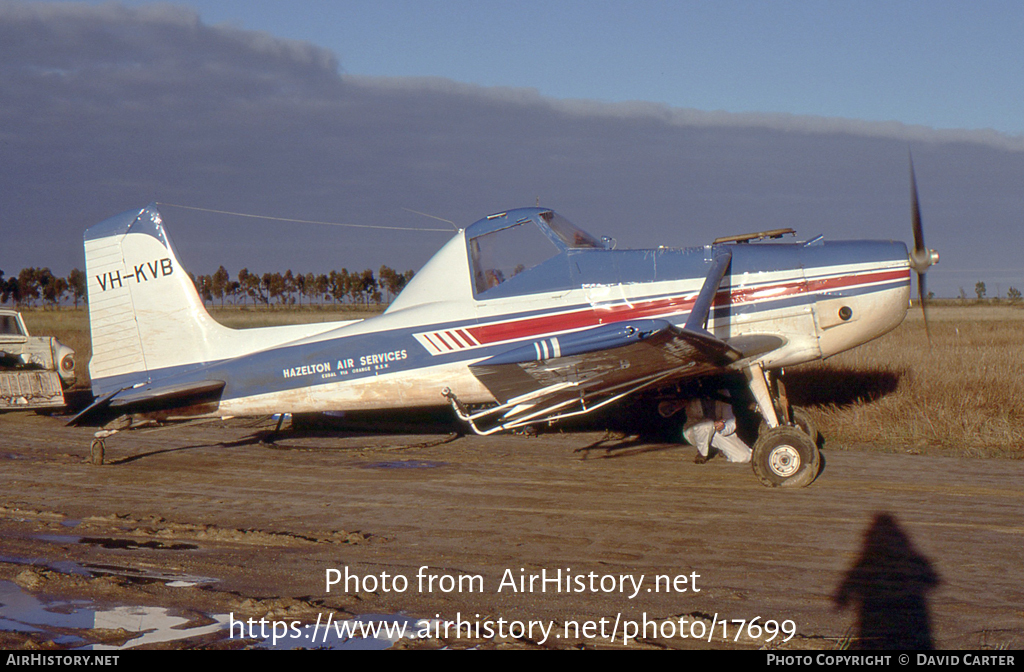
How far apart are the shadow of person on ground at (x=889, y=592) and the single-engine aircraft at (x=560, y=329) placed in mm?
2053

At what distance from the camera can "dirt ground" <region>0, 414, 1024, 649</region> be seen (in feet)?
13.1

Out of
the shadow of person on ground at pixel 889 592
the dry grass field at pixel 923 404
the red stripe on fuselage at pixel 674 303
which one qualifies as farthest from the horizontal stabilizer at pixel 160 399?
the dry grass field at pixel 923 404

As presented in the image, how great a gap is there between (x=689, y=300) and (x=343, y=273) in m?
92.3

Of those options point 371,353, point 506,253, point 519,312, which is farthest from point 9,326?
point 519,312

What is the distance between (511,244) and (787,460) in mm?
3595

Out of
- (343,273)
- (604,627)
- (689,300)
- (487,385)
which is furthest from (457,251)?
(343,273)

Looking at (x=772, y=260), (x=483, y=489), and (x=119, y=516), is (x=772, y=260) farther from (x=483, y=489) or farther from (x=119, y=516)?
(x=119, y=516)

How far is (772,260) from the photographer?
308 inches

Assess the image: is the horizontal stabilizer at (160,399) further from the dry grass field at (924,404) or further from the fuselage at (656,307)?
the dry grass field at (924,404)

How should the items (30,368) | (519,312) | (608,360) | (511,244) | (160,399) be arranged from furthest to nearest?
(30,368) → (160,399) → (511,244) → (519,312) → (608,360)

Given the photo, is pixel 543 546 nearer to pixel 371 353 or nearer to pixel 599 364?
pixel 599 364

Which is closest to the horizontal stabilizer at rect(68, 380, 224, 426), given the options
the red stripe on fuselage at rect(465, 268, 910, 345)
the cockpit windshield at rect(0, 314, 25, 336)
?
the red stripe on fuselage at rect(465, 268, 910, 345)

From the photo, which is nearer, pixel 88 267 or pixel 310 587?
pixel 310 587

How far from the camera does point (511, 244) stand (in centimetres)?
808
